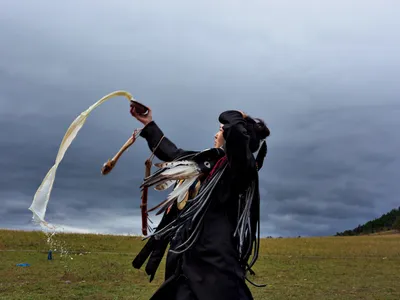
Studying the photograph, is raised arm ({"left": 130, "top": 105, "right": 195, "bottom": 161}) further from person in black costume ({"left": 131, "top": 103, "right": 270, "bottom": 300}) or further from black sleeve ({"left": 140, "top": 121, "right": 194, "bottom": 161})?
person in black costume ({"left": 131, "top": 103, "right": 270, "bottom": 300})

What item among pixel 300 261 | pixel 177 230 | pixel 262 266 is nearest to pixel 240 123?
pixel 177 230

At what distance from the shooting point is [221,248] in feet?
11.1

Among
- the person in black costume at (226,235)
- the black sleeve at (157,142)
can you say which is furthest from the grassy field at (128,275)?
the person in black costume at (226,235)

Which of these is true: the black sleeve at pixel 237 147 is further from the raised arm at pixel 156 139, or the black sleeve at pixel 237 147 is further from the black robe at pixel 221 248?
the raised arm at pixel 156 139

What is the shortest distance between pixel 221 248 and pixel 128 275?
537 inches

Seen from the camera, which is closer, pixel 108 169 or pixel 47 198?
pixel 47 198

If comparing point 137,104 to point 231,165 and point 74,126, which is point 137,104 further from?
point 231,165

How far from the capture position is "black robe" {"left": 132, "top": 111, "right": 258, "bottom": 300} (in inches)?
131

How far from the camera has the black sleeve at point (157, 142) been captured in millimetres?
3954

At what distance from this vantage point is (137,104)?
13.1 ft

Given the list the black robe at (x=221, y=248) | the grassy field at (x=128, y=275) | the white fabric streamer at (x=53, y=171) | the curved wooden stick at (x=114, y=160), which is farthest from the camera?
the grassy field at (x=128, y=275)

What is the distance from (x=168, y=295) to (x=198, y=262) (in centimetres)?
33

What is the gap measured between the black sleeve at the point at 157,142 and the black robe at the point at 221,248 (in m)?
0.55

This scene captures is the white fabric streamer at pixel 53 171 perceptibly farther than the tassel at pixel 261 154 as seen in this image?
No
